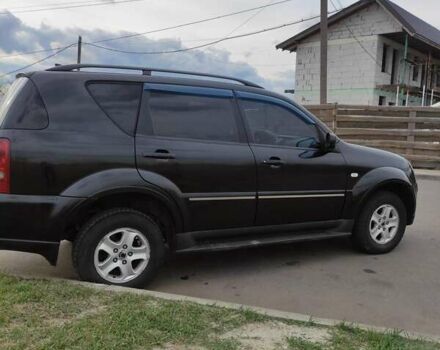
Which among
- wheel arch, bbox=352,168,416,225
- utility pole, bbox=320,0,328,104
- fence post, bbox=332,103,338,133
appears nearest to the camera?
wheel arch, bbox=352,168,416,225

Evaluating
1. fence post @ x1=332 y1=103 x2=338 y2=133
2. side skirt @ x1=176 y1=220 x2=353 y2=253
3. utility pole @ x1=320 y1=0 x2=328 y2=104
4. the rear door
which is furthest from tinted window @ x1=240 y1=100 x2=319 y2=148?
utility pole @ x1=320 y1=0 x2=328 y2=104

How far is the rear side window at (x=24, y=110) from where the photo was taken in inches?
154

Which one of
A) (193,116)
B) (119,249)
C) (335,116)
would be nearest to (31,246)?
(119,249)

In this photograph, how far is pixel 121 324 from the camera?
3.22 meters

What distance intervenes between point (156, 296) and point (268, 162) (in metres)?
1.70

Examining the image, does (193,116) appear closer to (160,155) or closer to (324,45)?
(160,155)

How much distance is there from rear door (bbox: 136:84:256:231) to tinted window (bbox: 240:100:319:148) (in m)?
0.16

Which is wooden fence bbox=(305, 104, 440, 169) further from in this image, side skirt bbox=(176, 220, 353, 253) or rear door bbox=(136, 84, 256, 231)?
rear door bbox=(136, 84, 256, 231)

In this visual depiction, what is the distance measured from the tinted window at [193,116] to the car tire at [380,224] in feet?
5.96

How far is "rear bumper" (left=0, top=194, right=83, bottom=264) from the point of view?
153 inches

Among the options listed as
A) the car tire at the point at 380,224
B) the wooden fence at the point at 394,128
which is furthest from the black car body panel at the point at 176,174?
the wooden fence at the point at 394,128

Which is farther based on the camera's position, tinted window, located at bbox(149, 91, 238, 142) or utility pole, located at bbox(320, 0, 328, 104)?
utility pole, located at bbox(320, 0, 328, 104)

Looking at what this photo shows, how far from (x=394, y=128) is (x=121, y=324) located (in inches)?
500

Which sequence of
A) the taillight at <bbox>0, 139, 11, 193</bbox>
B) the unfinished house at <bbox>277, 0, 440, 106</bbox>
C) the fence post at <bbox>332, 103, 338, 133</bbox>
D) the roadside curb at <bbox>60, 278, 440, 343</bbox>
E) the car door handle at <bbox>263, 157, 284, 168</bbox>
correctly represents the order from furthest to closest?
the unfinished house at <bbox>277, 0, 440, 106</bbox> → the fence post at <bbox>332, 103, 338, 133</bbox> → the car door handle at <bbox>263, 157, 284, 168</bbox> → the taillight at <bbox>0, 139, 11, 193</bbox> → the roadside curb at <bbox>60, 278, 440, 343</bbox>
